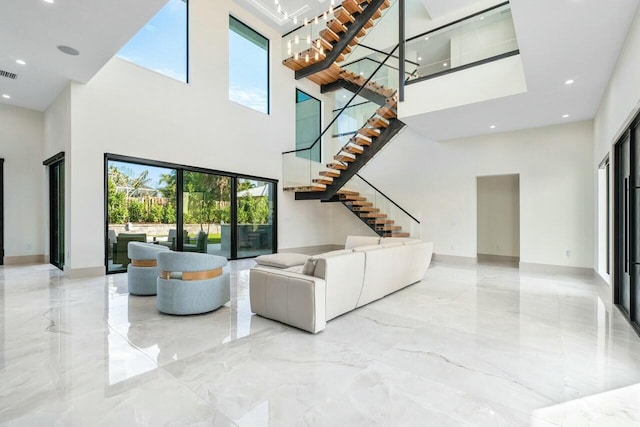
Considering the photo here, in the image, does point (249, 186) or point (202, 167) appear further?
point (249, 186)

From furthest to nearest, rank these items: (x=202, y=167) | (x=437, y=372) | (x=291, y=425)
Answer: (x=202, y=167) < (x=437, y=372) < (x=291, y=425)

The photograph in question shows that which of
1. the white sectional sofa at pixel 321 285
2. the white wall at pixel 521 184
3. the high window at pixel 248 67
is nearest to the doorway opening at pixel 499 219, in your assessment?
the white wall at pixel 521 184

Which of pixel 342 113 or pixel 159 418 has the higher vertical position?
pixel 342 113

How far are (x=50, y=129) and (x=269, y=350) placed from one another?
7660mm

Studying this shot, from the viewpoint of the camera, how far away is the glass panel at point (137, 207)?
243 inches

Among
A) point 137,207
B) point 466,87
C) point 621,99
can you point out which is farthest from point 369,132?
point 137,207

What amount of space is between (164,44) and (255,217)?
4676 millimetres

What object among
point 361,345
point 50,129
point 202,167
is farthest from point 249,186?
point 361,345

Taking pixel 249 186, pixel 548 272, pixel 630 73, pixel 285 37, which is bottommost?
pixel 548 272

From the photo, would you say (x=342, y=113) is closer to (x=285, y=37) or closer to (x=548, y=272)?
(x=285, y=37)

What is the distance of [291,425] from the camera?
5.87 ft

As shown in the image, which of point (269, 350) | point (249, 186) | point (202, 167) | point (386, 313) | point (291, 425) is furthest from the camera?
point (249, 186)

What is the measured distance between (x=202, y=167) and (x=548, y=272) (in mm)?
8466

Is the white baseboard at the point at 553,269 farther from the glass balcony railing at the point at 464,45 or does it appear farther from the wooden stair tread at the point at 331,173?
the wooden stair tread at the point at 331,173
